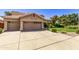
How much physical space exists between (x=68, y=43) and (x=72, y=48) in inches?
4.5

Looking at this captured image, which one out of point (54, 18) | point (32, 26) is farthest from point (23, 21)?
point (54, 18)

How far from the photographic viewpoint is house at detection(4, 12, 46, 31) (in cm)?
348

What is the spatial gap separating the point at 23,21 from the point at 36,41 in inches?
16.9

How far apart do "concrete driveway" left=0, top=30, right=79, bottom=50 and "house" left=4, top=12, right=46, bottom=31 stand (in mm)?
98

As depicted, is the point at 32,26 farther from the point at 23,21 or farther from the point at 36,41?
the point at 36,41

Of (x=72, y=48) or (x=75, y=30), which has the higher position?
(x=75, y=30)

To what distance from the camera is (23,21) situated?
11.6 feet

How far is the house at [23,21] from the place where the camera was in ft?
11.4

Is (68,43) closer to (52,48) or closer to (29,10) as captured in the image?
(52,48)

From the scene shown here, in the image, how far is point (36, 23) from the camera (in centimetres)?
353
